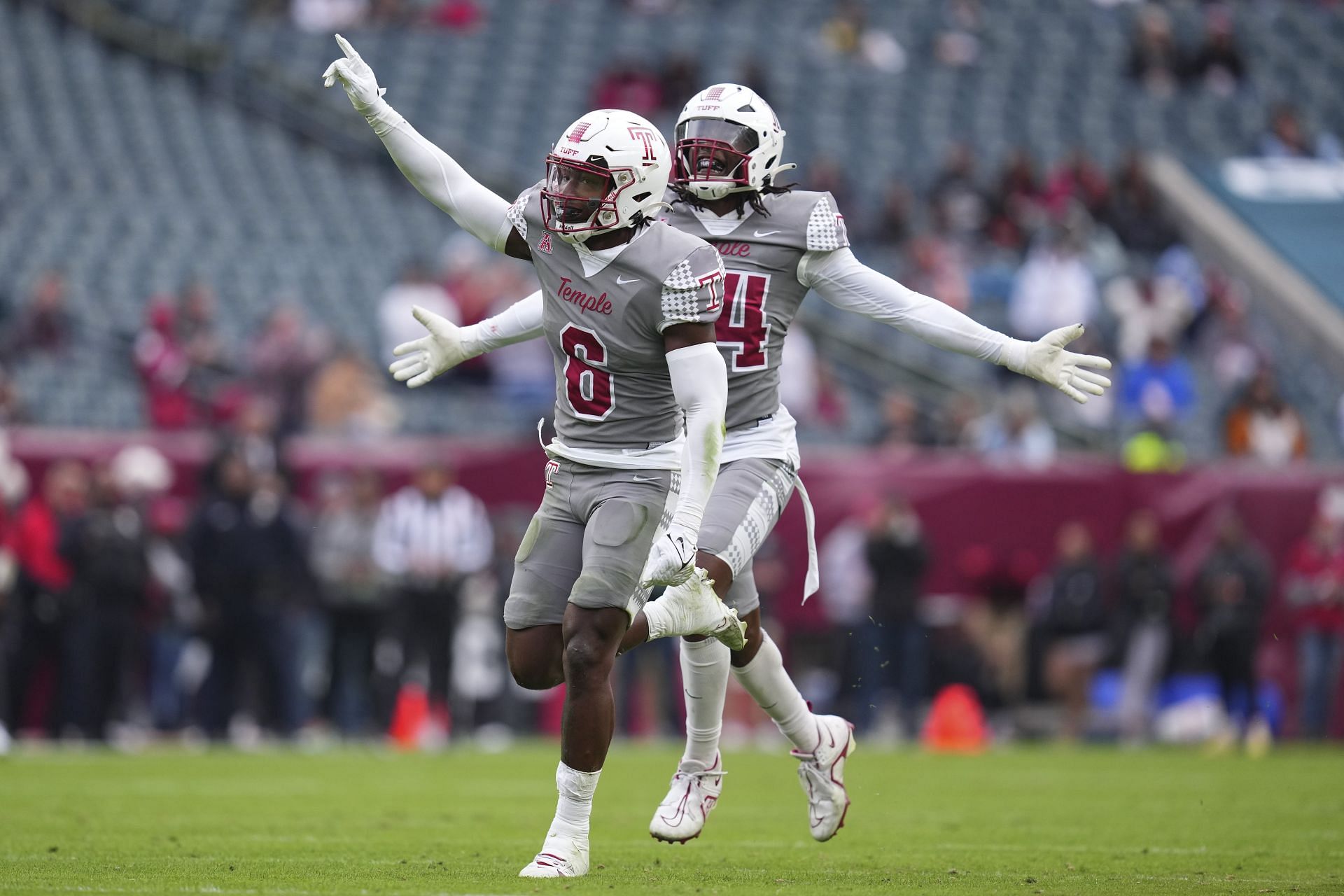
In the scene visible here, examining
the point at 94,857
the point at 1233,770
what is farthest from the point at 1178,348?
the point at 94,857

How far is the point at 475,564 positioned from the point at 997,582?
375cm

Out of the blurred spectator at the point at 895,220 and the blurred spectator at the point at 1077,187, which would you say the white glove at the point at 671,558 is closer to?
the blurred spectator at the point at 895,220

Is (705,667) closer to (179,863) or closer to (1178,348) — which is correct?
(179,863)

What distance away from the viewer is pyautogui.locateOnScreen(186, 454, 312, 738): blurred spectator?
13180 millimetres

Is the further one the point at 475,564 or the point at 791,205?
the point at 475,564

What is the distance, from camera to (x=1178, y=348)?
60.8ft

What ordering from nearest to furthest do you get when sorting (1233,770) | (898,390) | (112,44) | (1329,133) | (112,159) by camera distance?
(1233,770)
(898,390)
(112,159)
(112,44)
(1329,133)

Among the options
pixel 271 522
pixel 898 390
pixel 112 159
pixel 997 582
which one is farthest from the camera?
pixel 112 159

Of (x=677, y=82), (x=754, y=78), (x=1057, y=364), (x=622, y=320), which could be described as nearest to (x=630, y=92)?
(x=677, y=82)

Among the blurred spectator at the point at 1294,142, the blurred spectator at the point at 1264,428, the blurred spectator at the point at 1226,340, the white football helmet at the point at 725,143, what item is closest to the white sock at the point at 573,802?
the white football helmet at the point at 725,143

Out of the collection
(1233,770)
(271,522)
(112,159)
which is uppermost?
(112,159)

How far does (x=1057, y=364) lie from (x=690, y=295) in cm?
134

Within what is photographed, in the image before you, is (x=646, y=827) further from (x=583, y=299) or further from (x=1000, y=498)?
(x=1000, y=498)

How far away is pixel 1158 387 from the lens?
Result: 54.4ft
